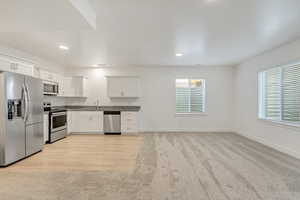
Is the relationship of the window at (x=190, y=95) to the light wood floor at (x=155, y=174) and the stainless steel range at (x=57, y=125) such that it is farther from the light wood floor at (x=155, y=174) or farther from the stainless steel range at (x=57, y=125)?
the stainless steel range at (x=57, y=125)

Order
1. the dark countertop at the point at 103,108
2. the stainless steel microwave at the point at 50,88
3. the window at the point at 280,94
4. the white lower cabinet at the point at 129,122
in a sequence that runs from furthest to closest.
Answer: the dark countertop at the point at 103,108, the white lower cabinet at the point at 129,122, the stainless steel microwave at the point at 50,88, the window at the point at 280,94

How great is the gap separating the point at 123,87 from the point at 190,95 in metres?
2.63

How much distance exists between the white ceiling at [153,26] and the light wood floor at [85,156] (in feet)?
8.12

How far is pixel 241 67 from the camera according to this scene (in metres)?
6.32

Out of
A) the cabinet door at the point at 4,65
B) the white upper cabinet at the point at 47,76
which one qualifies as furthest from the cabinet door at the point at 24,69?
the white upper cabinet at the point at 47,76

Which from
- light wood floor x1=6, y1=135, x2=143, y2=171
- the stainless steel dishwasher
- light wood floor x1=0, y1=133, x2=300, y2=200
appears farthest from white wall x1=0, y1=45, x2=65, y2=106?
light wood floor x1=0, y1=133, x2=300, y2=200

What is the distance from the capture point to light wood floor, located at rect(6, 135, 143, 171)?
343 centimetres

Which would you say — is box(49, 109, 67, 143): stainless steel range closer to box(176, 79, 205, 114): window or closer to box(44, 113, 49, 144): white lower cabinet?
box(44, 113, 49, 144): white lower cabinet

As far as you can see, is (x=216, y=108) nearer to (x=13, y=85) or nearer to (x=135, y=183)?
(x=135, y=183)

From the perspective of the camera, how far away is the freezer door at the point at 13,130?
11.1 feet

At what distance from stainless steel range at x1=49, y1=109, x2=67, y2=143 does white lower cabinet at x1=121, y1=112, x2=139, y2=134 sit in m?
1.91

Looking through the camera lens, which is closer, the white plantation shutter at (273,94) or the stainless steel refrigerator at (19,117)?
the stainless steel refrigerator at (19,117)

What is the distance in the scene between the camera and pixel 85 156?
13.3 ft

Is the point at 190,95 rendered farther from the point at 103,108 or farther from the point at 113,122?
the point at 103,108
